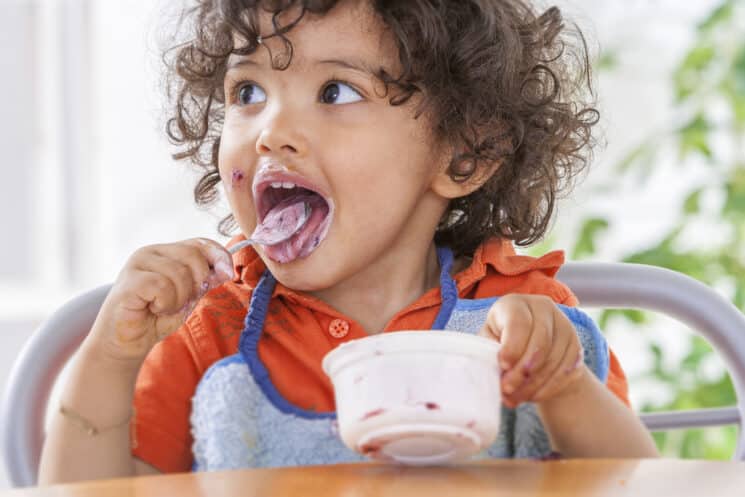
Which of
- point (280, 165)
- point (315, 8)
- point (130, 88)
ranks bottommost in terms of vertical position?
point (280, 165)

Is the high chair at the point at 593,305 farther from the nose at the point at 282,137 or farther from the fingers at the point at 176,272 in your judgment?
the nose at the point at 282,137

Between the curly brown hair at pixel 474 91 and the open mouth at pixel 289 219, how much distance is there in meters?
0.12

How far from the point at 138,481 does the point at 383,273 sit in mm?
488

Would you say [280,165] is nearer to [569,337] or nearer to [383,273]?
[383,273]

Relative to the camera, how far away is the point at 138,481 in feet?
2.23

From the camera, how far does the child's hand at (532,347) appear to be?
2.47ft

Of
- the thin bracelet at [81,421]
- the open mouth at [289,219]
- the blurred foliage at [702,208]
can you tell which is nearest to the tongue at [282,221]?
the open mouth at [289,219]

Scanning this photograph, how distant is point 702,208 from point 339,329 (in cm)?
104

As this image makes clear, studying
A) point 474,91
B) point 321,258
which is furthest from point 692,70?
point 321,258

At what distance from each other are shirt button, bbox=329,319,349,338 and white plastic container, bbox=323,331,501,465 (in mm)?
396

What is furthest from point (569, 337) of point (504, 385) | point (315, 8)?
point (315, 8)

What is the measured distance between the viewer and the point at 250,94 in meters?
1.06

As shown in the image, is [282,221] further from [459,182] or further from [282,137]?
[459,182]

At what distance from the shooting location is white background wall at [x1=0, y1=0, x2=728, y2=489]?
8.40ft
